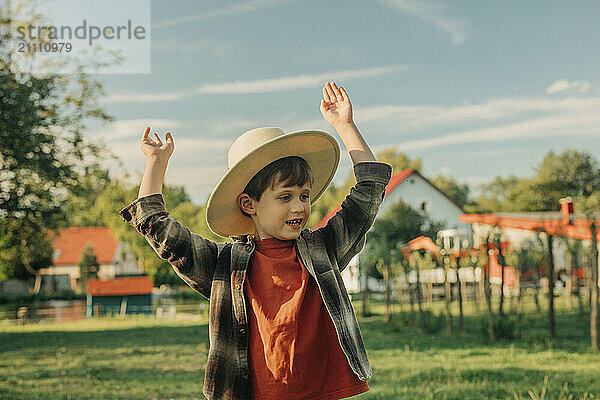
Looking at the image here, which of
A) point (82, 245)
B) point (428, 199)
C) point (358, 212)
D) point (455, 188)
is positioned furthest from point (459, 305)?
point (455, 188)

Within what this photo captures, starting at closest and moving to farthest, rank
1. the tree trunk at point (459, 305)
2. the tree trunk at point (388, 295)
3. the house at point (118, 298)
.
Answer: the tree trunk at point (459, 305), the tree trunk at point (388, 295), the house at point (118, 298)

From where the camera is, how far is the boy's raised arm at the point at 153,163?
6.23 feet

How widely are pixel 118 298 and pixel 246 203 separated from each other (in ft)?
64.1

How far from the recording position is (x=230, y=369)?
193 centimetres

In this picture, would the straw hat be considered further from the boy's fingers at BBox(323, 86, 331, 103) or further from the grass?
the grass

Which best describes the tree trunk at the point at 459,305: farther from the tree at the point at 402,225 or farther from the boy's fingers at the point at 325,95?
the tree at the point at 402,225

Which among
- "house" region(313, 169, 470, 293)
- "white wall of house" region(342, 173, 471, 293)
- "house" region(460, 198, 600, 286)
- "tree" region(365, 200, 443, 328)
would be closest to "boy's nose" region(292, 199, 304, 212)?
"house" region(460, 198, 600, 286)

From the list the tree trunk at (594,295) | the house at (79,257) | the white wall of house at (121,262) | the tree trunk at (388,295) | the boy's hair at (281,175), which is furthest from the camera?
the white wall of house at (121,262)

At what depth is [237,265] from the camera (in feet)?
6.61

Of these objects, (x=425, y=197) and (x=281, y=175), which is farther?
(x=425, y=197)

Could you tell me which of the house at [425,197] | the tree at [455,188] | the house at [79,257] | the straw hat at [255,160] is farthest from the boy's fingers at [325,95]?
the tree at [455,188]

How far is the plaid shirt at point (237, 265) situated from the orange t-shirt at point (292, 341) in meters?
0.04

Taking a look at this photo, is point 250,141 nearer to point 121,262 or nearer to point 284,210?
point 284,210

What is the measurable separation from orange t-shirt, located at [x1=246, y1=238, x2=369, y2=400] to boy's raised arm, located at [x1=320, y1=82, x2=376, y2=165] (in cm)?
43
